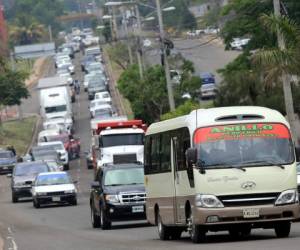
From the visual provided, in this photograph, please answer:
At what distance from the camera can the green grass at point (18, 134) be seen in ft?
305

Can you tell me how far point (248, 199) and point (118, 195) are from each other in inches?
399

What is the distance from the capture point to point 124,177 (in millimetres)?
34406

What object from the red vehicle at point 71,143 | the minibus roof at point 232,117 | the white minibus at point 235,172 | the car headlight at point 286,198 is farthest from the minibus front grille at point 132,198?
the red vehicle at point 71,143

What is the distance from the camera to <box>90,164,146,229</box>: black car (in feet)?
108

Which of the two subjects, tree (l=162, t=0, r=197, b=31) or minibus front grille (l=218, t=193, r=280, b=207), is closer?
minibus front grille (l=218, t=193, r=280, b=207)

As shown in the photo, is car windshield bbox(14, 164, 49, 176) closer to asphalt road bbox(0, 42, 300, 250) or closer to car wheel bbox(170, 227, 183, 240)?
asphalt road bbox(0, 42, 300, 250)

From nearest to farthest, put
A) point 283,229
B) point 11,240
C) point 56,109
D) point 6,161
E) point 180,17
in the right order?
point 283,229 → point 11,240 → point 6,161 → point 56,109 → point 180,17

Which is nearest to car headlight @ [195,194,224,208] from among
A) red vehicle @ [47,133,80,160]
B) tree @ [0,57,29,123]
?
red vehicle @ [47,133,80,160]

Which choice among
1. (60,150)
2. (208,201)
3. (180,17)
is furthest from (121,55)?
(208,201)

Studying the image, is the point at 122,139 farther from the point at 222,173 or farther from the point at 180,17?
the point at 180,17

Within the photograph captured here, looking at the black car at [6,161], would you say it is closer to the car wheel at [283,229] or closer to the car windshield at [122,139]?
the car windshield at [122,139]

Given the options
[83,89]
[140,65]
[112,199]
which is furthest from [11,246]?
[83,89]

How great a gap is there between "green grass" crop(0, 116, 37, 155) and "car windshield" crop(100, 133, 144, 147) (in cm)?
3716

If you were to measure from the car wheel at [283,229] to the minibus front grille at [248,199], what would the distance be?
90 centimetres
